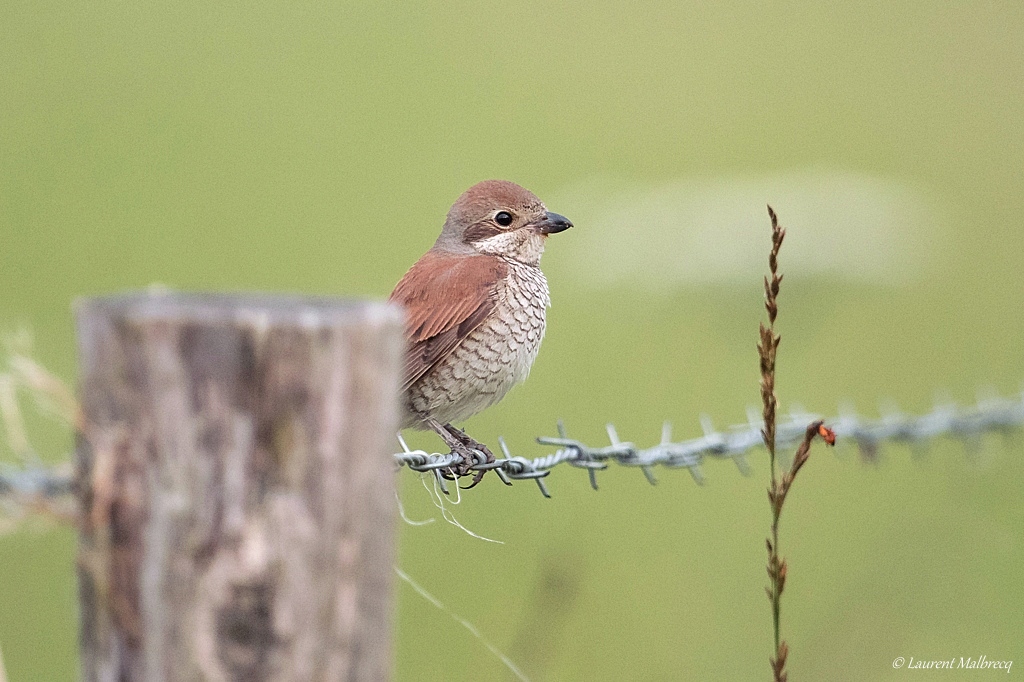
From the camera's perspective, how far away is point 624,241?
676 centimetres

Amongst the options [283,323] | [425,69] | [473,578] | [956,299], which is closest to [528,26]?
[425,69]

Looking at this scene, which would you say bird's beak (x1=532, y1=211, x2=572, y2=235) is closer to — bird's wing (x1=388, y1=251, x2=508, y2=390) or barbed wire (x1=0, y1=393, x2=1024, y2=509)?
bird's wing (x1=388, y1=251, x2=508, y2=390)

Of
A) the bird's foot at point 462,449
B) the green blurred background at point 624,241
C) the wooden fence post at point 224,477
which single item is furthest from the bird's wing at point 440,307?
the wooden fence post at point 224,477

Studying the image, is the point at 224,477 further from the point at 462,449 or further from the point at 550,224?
the point at 550,224

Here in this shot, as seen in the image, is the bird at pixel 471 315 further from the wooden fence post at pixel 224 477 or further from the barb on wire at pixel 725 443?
the wooden fence post at pixel 224 477

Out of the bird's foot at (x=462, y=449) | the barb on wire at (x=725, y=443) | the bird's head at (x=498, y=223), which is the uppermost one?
the bird's head at (x=498, y=223)

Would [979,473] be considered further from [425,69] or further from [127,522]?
[425,69]

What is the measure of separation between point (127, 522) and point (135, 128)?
29.5 feet

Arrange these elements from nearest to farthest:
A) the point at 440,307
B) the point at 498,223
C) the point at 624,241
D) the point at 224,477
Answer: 1. the point at 224,477
2. the point at 440,307
3. the point at 498,223
4. the point at 624,241

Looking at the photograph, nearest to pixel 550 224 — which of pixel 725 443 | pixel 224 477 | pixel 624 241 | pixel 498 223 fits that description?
pixel 498 223

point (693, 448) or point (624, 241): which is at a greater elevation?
point (624, 241)

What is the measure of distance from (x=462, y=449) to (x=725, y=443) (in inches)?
A: 38.8

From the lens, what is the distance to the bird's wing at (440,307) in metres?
4.02

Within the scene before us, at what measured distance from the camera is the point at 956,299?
8648 millimetres
